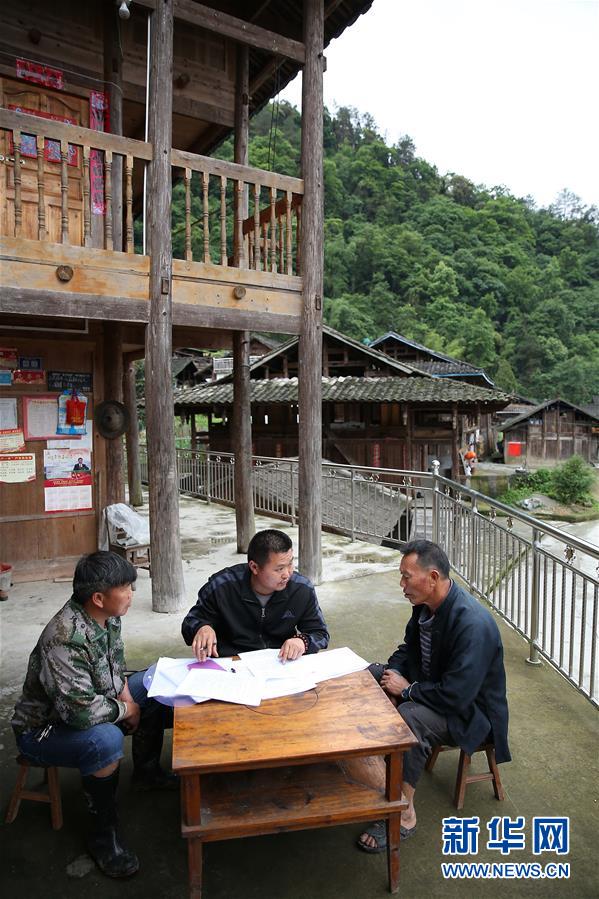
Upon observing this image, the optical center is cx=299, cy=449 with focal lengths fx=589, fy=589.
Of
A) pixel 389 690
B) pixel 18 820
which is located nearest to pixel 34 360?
pixel 18 820

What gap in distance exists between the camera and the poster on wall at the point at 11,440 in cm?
629

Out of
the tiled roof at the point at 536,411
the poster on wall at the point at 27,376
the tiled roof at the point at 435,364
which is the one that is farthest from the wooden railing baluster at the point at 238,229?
the tiled roof at the point at 536,411

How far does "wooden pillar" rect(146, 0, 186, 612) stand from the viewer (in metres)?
5.25

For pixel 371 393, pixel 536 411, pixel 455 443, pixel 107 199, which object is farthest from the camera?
pixel 536 411

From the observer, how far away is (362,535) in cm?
879

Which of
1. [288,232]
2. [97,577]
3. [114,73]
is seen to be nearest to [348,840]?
[97,577]

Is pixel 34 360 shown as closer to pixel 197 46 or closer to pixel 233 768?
pixel 197 46

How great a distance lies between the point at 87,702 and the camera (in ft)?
7.68

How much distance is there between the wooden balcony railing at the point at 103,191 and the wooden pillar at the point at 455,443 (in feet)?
42.2

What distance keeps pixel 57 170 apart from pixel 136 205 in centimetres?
447

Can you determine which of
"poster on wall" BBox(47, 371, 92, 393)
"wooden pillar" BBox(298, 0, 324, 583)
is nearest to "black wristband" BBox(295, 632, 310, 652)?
"wooden pillar" BBox(298, 0, 324, 583)

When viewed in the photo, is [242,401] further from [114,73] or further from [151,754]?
[151,754]

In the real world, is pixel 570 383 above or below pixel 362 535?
above

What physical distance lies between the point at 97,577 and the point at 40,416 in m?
4.62
